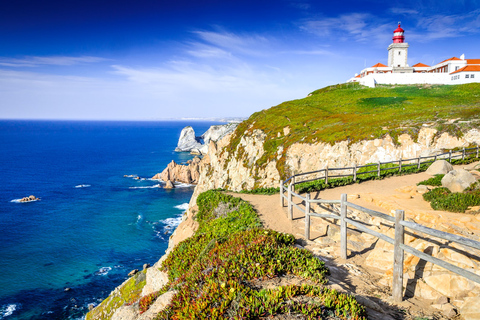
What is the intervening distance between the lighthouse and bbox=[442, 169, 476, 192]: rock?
75149 mm

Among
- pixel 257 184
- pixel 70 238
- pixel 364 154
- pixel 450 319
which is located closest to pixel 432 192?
pixel 450 319

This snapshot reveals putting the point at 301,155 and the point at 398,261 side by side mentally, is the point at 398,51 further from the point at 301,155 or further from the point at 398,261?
the point at 398,261

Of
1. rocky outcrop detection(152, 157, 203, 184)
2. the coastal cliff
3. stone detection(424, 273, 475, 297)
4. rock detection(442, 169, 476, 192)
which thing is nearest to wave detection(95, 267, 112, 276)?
the coastal cliff

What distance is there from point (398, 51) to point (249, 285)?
92.0 meters

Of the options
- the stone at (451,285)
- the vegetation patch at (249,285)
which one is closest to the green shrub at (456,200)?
the stone at (451,285)

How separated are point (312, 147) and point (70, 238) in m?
38.7

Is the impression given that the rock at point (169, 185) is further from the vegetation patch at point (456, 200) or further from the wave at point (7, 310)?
the vegetation patch at point (456, 200)

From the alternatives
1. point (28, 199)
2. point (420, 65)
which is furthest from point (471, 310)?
point (420, 65)

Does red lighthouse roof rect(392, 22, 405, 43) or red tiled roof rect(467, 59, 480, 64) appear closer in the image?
red tiled roof rect(467, 59, 480, 64)

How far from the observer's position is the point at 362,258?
370 inches

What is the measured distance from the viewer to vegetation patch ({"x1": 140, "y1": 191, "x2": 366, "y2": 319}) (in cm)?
503

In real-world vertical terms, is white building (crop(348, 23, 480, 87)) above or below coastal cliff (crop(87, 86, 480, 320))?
above

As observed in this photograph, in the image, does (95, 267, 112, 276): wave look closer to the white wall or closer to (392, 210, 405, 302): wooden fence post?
(392, 210, 405, 302): wooden fence post

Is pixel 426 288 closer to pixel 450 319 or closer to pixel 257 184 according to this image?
pixel 450 319
